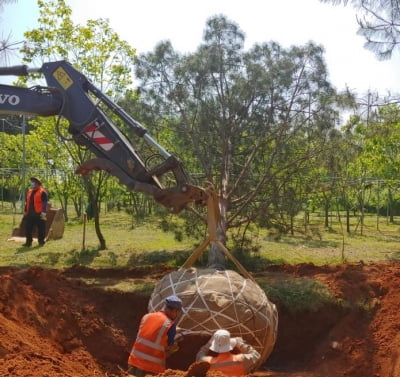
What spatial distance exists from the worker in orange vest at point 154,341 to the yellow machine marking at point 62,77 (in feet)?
12.9

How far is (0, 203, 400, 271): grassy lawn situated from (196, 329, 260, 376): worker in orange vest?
6.14 meters

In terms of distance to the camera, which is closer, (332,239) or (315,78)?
(315,78)

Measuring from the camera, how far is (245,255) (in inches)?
493

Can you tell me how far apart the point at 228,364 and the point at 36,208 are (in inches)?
348

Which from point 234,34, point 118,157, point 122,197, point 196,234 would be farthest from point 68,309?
point 122,197

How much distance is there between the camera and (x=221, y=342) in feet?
18.8

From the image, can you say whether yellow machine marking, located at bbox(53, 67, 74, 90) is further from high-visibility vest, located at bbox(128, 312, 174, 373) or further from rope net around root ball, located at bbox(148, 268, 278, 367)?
high-visibility vest, located at bbox(128, 312, 174, 373)

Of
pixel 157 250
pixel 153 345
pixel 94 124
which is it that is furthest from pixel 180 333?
pixel 157 250

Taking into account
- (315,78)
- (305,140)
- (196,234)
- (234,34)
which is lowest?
(196,234)

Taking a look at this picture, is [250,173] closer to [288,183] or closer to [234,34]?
[288,183]

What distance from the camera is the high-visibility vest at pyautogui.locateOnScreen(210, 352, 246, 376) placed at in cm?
566

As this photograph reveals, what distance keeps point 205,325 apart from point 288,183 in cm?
665

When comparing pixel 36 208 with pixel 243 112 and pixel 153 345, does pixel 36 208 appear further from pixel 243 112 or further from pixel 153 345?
pixel 153 345

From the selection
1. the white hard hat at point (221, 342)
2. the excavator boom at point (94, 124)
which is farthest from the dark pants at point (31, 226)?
the white hard hat at point (221, 342)
